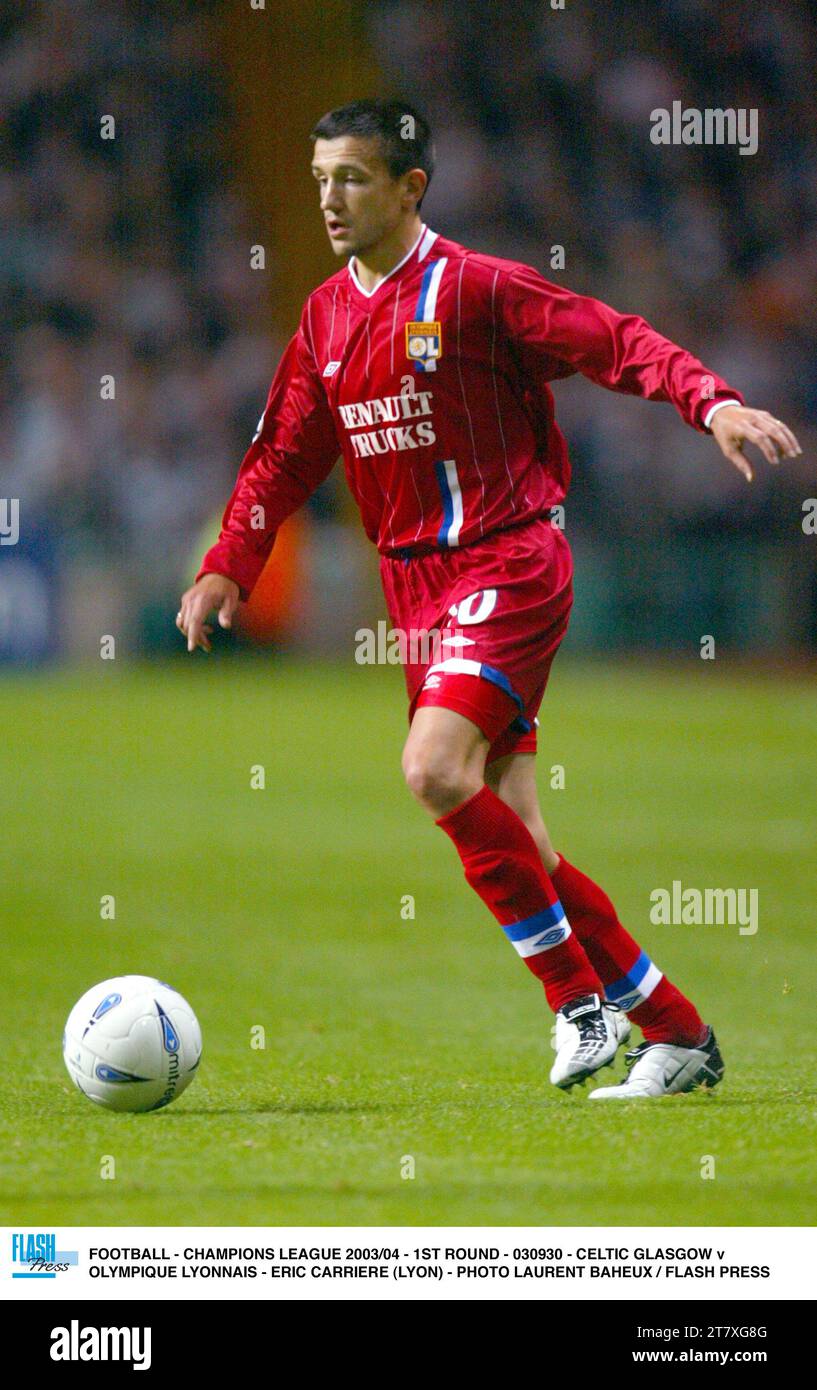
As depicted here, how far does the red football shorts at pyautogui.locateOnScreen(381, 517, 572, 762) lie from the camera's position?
453 cm

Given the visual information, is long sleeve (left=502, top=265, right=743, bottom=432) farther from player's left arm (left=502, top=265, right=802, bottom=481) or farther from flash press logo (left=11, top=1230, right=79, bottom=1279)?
flash press logo (left=11, top=1230, right=79, bottom=1279)

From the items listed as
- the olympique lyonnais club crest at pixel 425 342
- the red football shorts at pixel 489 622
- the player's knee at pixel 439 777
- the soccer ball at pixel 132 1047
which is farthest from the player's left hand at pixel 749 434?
the soccer ball at pixel 132 1047

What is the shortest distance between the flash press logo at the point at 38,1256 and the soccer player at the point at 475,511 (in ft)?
4.28

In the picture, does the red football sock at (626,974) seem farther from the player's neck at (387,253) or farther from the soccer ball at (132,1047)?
the player's neck at (387,253)

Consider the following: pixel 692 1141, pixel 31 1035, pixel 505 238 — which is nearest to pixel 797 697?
pixel 505 238

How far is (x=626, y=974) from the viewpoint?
4777 millimetres

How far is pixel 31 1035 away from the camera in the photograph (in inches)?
225

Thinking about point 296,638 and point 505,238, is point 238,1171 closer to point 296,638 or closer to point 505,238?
point 296,638

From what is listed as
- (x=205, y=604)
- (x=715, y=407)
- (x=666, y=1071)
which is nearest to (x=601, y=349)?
(x=715, y=407)

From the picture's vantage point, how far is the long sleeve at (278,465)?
4961 millimetres

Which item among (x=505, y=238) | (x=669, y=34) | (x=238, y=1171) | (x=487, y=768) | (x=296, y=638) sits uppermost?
(x=669, y=34)

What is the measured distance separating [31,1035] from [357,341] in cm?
225
